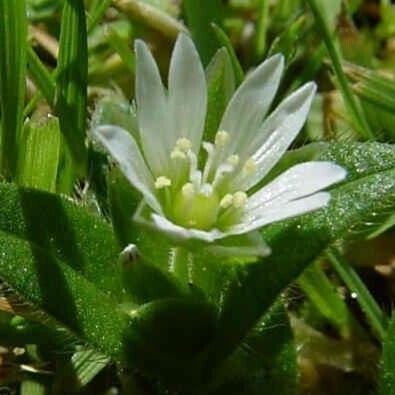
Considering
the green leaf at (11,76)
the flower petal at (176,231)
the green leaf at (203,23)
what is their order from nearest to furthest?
the flower petal at (176,231) → the green leaf at (11,76) → the green leaf at (203,23)

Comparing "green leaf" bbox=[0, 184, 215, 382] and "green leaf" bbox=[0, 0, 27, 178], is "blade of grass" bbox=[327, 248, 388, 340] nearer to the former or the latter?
"green leaf" bbox=[0, 184, 215, 382]

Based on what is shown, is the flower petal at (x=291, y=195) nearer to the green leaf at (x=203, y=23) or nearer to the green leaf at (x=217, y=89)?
the green leaf at (x=217, y=89)

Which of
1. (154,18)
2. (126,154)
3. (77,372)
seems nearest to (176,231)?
(126,154)

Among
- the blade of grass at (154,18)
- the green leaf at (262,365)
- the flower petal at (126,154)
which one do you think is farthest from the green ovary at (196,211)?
the blade of grass at (154,18)

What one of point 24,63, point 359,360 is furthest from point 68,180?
point 359,360

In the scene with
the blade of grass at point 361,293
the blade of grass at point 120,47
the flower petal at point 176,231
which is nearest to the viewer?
the flower petal at point 176,231

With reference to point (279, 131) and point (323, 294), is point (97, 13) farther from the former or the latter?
point (323, 294)

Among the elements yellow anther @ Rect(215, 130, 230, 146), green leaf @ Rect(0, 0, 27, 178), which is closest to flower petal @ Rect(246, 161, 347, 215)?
yellow anther @ Rect(215, 130, 230, 146)
